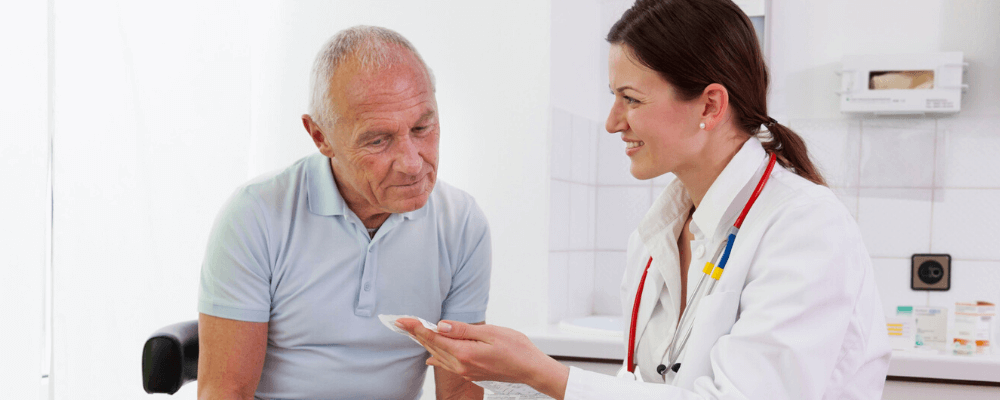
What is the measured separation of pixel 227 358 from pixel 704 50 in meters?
1.01

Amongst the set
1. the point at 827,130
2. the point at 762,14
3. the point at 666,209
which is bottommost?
the point at 666,209

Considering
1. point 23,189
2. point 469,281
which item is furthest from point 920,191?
point 23,189

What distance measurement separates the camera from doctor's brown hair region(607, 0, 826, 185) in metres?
1.27

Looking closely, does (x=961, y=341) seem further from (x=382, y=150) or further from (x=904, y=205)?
(x=382, y=150)

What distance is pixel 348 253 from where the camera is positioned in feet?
4.99

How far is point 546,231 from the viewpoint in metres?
2.62

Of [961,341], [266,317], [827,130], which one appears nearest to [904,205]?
[827,130]

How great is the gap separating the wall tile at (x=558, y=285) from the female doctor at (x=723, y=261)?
1.12 metres

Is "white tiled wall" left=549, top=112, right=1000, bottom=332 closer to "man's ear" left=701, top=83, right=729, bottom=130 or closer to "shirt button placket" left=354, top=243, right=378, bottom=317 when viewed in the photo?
"shirt button placket" left=354, top=243, right=378, bottom=317

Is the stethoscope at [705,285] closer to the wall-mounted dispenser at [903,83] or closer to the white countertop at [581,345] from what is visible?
the white countertop at [581,345]

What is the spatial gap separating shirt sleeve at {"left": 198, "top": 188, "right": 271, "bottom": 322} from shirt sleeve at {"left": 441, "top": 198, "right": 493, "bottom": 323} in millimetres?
376

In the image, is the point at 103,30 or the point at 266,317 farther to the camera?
the point at 103,30

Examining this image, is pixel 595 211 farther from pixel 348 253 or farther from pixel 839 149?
pixel 348 253

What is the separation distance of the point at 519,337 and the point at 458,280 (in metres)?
0.40
